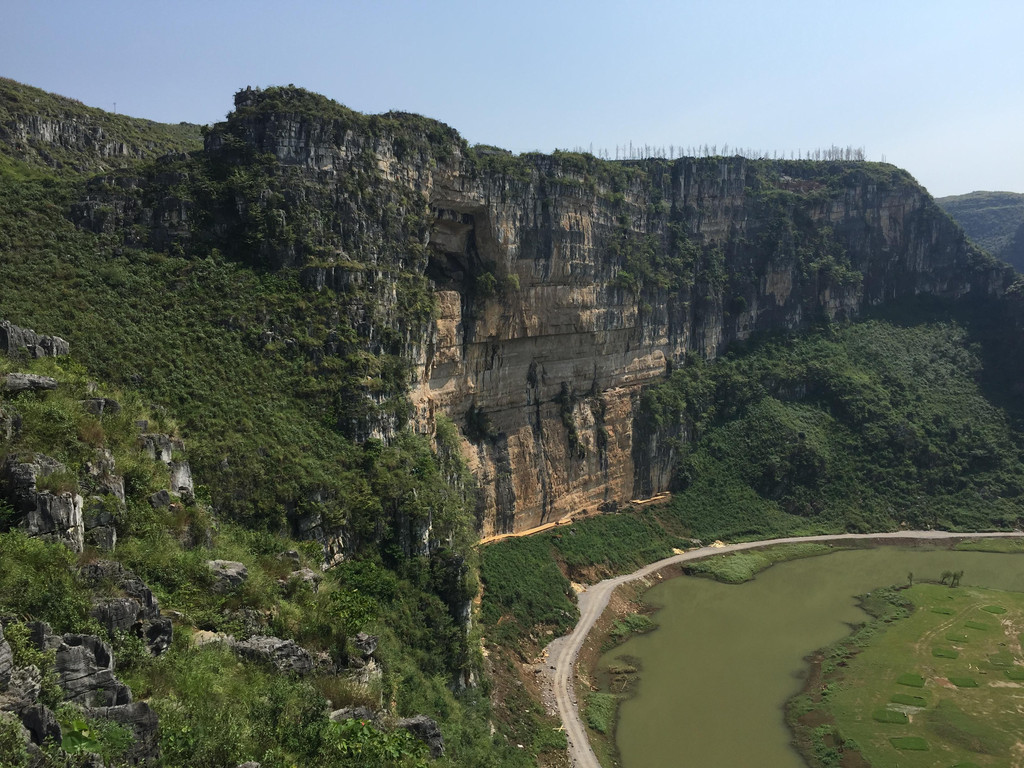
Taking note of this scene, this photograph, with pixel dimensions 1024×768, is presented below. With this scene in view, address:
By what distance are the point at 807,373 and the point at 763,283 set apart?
1085 cm

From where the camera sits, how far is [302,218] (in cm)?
4131

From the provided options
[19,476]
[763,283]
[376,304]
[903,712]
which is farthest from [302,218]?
[763,283]

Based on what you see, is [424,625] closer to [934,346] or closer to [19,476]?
[19,476]

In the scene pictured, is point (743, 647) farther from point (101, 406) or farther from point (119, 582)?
point (119, 582)

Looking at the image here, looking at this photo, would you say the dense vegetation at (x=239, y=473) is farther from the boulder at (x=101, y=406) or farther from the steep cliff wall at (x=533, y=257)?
the steep cliff wall at (x=533, y=257)

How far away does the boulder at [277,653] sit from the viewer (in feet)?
57.8

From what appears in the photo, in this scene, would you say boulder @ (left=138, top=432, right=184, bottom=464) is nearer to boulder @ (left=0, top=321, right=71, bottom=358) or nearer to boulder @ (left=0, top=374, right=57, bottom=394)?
boulder @ (left=0, top=374, right=57, bottom=394)

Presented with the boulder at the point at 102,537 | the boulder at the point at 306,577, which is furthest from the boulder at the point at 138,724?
the boulder at the point at 306,577

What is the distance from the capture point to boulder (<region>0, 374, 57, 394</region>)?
781 inches

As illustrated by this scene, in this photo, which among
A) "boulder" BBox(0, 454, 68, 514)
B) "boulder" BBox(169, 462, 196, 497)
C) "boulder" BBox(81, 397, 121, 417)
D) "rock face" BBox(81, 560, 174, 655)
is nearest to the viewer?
"rock face" BBox(81, 560, 174, 655)

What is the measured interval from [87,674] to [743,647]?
41105 millimetres

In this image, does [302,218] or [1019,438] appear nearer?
[302,218]

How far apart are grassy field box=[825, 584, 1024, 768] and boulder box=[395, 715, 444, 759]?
25.4 metres

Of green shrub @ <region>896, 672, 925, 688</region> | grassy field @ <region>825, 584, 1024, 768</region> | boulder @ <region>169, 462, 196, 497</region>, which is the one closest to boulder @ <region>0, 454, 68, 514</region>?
boulder @ <region>169, 462, 196, 497</region>
